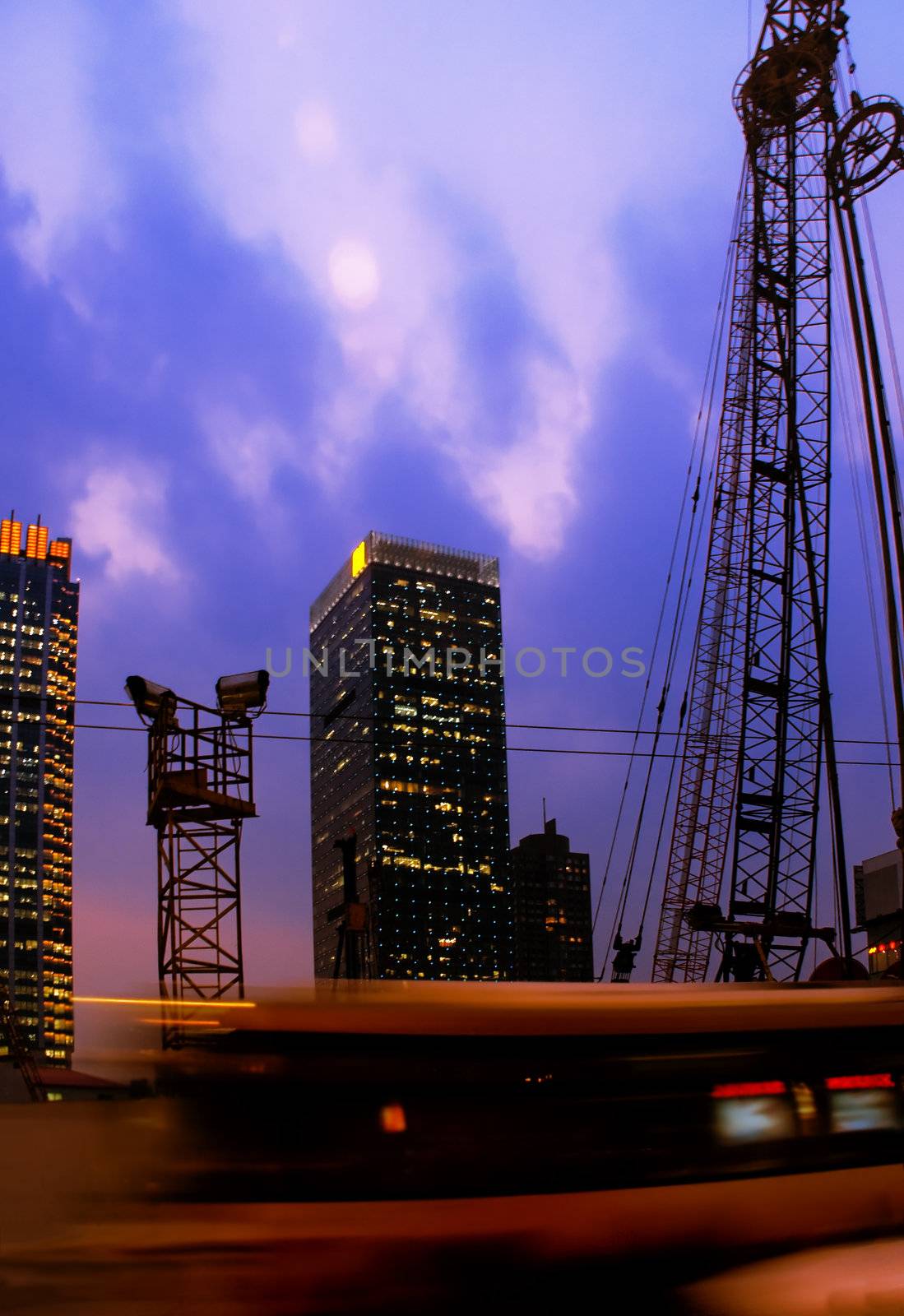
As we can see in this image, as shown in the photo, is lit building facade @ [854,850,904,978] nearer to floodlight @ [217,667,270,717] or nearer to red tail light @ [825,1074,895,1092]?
floodlight @ [217,667,270,717]

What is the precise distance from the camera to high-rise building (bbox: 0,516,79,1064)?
329ft

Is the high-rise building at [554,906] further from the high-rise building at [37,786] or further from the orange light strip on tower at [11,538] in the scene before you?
the orange light strip on tower at [11,538]

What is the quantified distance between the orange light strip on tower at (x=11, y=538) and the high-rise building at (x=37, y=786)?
0.18m

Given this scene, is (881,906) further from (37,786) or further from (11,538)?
(11,538)

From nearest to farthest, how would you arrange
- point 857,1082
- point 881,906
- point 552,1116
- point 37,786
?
point 552,1116 → point 857,1082 → point 881,906 → point 37,786

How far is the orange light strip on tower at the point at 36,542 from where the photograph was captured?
129500 mm

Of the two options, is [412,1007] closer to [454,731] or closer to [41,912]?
[454,731]

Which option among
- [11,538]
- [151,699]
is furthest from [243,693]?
[11,538]

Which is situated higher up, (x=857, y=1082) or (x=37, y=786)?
(x=37, y=786)

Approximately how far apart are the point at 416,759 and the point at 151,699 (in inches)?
3071

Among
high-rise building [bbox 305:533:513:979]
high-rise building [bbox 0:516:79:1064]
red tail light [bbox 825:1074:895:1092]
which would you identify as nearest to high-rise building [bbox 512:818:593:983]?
high-rise building [bbox 305:533:513:979]

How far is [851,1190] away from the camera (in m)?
6.09

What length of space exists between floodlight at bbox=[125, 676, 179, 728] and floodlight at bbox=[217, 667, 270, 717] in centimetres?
99

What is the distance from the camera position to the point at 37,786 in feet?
414
